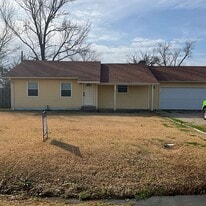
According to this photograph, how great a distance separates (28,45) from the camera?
39.4 meters

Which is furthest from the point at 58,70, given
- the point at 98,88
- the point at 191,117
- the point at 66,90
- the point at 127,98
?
the point at 191,117

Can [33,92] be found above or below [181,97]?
above

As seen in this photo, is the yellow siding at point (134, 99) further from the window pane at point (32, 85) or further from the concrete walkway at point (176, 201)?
the concrete walkway at point (176, 201)

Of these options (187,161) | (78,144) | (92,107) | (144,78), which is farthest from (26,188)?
(144,78)

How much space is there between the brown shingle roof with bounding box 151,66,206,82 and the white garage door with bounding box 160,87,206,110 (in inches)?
30.1

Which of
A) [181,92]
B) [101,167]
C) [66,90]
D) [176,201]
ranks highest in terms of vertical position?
[66,90]

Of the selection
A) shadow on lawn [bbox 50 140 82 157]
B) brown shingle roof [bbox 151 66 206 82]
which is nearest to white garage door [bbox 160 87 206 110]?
brown shingle roof [bbox 151 66 206 82]

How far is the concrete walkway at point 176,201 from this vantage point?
5492 mm

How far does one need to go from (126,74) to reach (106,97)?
2584mm

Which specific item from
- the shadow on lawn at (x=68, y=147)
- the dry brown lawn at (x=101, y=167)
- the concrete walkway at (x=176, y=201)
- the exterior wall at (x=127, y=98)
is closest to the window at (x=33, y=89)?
the exterior wall at (x=127, y=98)

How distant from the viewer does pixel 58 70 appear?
78.6 feet

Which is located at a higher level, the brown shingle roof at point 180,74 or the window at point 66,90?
the brown shingle roof at point 180,74

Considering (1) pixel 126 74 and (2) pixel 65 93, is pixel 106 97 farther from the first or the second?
(2) pixel 65 93

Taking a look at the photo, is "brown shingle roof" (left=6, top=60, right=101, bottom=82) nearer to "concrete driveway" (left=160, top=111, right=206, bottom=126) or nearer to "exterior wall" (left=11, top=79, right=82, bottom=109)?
"exterior wall" (left=11, top=79, right=82, bottom=109)
